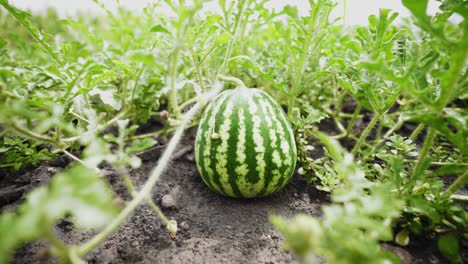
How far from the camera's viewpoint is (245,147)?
5.23 ft

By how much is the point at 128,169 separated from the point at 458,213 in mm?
1742

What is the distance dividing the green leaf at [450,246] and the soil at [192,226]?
5.0 inches

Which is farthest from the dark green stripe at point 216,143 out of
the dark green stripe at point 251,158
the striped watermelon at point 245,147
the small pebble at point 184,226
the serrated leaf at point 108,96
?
the serrated leaf at point 108,96

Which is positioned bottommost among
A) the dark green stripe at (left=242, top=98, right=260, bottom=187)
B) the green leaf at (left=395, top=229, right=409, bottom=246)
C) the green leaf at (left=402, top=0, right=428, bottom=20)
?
the green leaf at (left=395, top=229, right=409, bottom=246)

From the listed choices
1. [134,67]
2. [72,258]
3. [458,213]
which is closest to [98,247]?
[72,258]

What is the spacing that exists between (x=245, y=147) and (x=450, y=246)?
0.93m

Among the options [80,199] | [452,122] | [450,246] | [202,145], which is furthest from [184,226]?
[452,122]

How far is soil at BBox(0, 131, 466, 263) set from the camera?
137cm

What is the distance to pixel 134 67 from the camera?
1852 mm

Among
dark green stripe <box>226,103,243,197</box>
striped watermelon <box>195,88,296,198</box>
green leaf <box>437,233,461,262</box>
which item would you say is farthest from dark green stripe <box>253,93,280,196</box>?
green leaf <box>437,233,461,262</box>

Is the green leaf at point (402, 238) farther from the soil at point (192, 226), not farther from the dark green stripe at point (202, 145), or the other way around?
the dark green stripe at point (202, 145)

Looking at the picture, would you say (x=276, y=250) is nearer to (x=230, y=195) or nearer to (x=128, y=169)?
(x=230, y=195)

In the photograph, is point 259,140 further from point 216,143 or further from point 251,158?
point 216,143

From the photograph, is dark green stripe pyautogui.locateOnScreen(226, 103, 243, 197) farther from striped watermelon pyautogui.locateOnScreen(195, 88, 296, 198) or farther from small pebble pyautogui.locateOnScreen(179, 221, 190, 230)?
small pebble pyautogui.locateOnScreen(179, 221, 190, 230)
